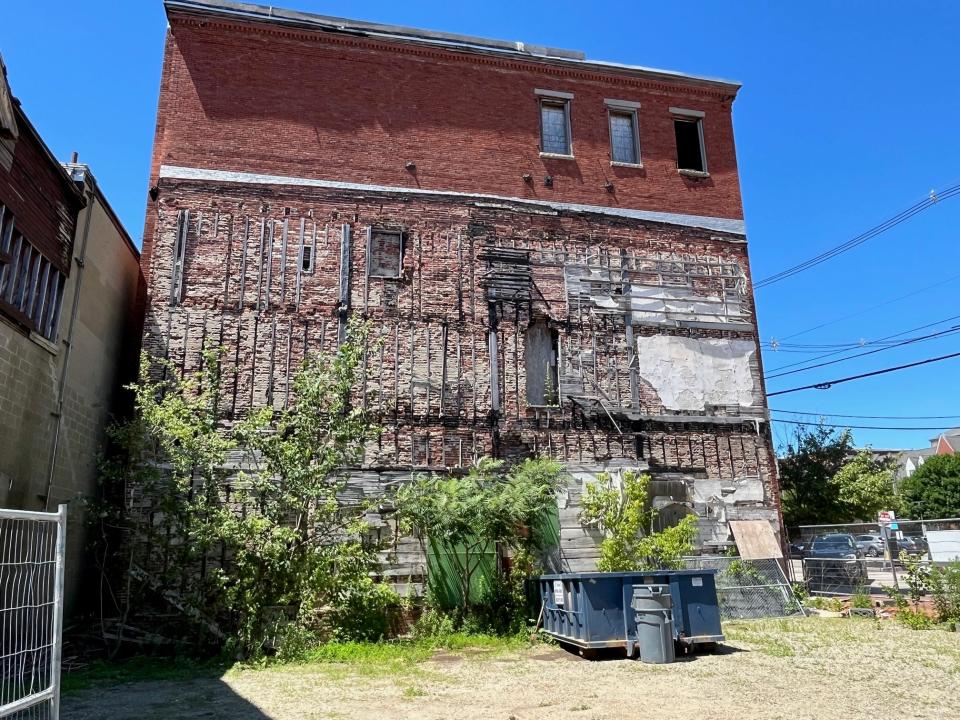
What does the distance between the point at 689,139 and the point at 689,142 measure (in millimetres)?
91

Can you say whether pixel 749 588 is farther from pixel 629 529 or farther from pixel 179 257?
pixel 179 257

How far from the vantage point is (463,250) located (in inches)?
652

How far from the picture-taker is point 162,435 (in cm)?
1252

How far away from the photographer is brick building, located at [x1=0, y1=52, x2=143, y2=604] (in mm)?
10383

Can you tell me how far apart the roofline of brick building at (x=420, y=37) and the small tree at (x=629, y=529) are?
36.0ft

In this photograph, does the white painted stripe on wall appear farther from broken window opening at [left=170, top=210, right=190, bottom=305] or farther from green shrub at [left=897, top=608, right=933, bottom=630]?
green shrub at [left=897, top=608, right=933, bottom=630]

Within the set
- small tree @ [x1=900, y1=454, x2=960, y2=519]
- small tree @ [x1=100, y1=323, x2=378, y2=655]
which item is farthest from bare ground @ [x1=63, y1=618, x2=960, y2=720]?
small tree @ [x1=900, y1=454, x2=960, y2=519]

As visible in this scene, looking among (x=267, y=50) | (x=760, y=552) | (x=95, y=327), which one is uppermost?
(x=267, y=50)

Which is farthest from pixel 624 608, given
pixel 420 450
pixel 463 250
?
pixel 463 250

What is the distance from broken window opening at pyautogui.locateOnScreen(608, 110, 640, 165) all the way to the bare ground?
12.4 meters

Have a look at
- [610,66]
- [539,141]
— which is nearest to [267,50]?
[539,141]

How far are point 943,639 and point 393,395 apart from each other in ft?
36.1

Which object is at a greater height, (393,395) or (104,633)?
(393,395)

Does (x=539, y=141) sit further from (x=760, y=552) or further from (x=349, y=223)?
(x=760, y=552)
